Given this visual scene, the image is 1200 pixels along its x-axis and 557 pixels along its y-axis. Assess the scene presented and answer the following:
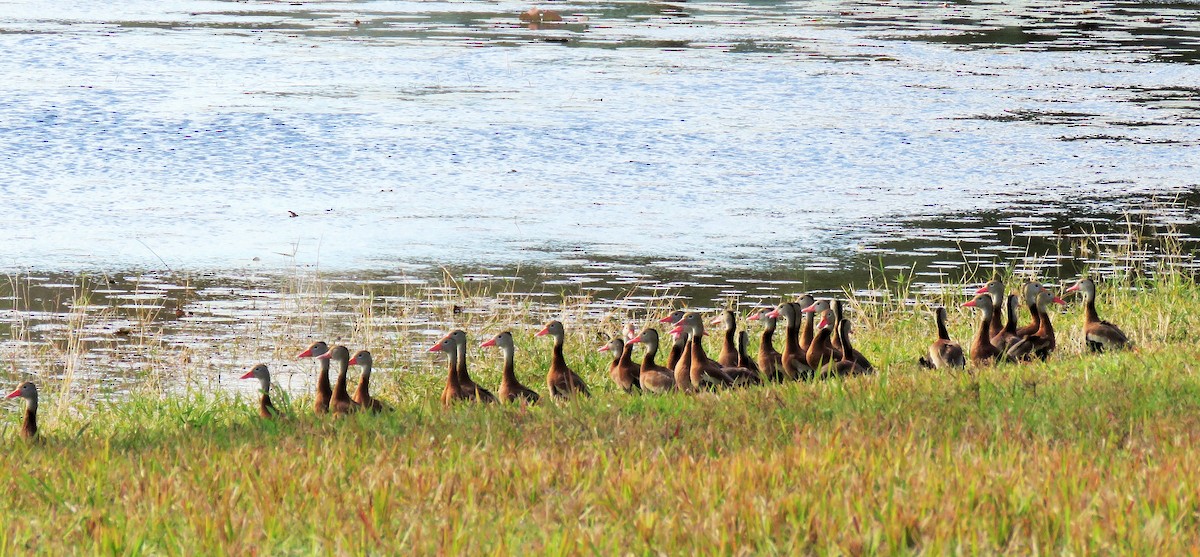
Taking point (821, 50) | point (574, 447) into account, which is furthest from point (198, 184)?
point (821, 50)

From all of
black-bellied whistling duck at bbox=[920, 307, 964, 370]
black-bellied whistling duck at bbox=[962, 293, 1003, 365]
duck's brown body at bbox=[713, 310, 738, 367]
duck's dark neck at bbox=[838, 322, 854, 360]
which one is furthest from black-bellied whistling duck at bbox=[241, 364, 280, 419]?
black-bellied whistling duck at bbox=[962, 293, 1003, 365]

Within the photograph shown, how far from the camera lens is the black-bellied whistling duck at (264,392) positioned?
895 cm

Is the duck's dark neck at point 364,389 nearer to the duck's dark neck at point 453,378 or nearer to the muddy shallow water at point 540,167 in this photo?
the duck's dark neck at point 453,378

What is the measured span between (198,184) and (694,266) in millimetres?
7340

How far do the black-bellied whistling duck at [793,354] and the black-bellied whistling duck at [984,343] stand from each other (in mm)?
1080

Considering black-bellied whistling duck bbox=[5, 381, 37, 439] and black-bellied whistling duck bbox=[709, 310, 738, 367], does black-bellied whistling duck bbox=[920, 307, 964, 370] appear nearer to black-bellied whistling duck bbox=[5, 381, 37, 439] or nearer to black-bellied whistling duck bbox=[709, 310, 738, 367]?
black-bellied whistling duck bbox=[709, 310, 738, 367]

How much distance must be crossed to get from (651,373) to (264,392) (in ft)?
7.88

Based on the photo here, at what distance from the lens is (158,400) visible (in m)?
10.5

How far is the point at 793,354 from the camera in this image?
10.8 meters

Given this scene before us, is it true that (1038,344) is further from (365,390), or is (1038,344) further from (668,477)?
(668,477)

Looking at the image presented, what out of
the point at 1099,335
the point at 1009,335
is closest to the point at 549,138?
the point at 1009,335

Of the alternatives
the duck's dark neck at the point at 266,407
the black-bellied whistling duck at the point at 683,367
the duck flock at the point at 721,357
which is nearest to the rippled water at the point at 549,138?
the duck flock at the point at 721,357

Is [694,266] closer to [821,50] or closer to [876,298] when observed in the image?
[876,298]

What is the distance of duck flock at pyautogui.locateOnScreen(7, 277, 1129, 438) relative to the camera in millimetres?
9891
